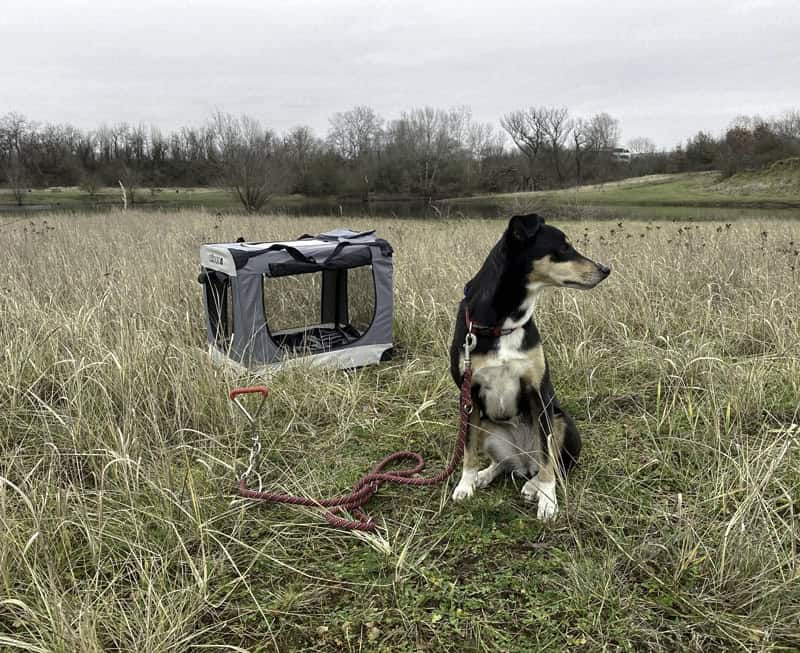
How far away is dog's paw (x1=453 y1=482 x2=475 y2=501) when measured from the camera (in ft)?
7.97

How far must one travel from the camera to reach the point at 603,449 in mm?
2836

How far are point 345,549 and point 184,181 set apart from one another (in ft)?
170

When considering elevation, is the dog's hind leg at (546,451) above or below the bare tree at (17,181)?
below

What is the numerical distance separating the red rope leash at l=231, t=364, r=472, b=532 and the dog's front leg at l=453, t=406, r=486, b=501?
3 cm

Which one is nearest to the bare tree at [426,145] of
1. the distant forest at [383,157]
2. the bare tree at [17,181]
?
the distant forest at [383,157]

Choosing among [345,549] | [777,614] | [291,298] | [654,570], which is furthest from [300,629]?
[291,298]

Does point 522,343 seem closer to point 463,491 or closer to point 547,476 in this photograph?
point 547,476

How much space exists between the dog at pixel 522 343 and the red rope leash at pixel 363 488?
5 centimetres

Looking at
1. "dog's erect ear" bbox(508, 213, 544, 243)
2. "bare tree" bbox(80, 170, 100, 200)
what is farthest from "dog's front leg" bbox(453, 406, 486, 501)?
"bare tree" bbox(80, 170, 100, 200)

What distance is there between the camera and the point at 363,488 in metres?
2.40

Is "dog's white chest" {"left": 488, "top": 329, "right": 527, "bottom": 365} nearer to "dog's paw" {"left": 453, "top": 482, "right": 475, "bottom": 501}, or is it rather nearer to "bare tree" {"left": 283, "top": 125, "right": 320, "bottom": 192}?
"dog's paw" {"left": 453, "top": 482, "right": 475, "bottom": 501}

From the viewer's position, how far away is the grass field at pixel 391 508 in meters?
1.69

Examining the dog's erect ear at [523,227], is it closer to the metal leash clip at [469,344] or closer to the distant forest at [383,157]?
the metal leash clip at [469,344]

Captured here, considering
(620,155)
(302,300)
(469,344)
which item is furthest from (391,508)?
(620,155)
